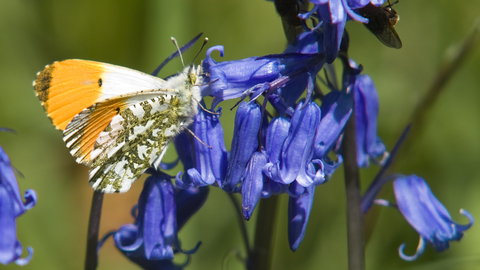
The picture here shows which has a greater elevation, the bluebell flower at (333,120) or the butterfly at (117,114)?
the bluebell flower at (333,120)

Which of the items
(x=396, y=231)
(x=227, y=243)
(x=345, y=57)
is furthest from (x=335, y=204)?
(x=345, y=57)

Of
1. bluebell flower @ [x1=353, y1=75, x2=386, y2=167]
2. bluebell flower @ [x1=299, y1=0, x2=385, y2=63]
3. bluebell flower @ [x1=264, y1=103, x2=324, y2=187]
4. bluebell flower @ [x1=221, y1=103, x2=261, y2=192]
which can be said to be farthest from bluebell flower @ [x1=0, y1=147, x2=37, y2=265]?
bluebell flower @ [x1=353, y1=75, x2=386, y2=167]

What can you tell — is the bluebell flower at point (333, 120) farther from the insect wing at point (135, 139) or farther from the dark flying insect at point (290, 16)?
the insect wing at point (135, 139)

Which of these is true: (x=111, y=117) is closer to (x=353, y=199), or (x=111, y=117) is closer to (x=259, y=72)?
(x=259, y=72)

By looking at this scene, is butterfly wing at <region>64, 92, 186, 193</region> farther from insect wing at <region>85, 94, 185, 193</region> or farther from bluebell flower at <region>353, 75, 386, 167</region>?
bluebell flower at <region>353, 75, 386, 167</region>

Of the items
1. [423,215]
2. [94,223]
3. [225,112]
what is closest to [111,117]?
[94,223]

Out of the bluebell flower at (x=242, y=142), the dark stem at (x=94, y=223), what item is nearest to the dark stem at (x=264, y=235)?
the bluebell flower at (x=242, y=142)

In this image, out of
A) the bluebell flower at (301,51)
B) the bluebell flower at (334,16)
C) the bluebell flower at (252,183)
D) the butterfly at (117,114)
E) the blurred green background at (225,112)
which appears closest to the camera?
the bluebell flower at (334,16)
